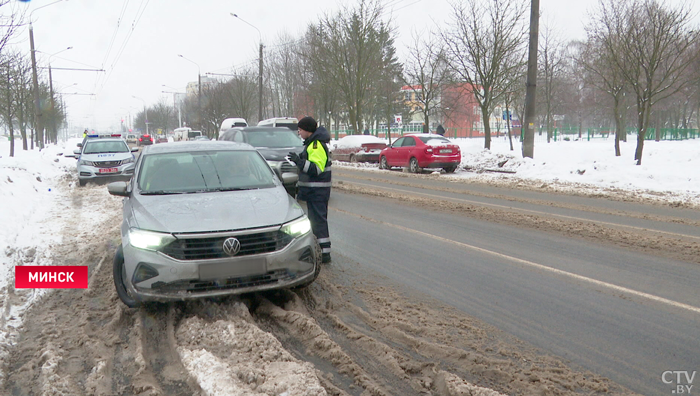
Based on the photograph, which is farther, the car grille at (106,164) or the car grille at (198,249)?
the car grille at (106,164)

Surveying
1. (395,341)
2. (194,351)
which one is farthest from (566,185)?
(194,351)

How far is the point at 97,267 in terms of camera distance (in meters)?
6.32

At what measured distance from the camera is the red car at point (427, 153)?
1998 centimetres

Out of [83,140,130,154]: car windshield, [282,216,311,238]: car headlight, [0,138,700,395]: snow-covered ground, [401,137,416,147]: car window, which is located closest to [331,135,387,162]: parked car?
[0,138,700,395]: snow-covered ground

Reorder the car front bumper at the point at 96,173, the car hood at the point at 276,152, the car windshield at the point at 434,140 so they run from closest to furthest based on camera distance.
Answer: the car hood at the point at 276,152 → the car front bumper at the point at 96,173 → the car windshield at the point at 434,140

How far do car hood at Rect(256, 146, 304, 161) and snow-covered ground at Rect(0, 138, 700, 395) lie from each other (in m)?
4.05

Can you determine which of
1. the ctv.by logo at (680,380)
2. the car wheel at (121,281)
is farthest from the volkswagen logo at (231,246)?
the ctv.by logo at (680,380)

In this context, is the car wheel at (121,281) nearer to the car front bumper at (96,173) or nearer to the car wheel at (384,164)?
the car front bumper at (96,173)

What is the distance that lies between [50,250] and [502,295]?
6224 mm

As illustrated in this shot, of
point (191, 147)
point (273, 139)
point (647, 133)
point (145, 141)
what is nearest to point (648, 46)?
point (273, 139)

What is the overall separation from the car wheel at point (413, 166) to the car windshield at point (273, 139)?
7975 millimetres

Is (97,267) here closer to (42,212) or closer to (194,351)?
(194,351)

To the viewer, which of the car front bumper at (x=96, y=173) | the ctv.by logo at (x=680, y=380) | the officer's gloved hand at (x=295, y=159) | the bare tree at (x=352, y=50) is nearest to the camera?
the ctv.by logo at (x=680, y=380)

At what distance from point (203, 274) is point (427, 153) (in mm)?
16487
